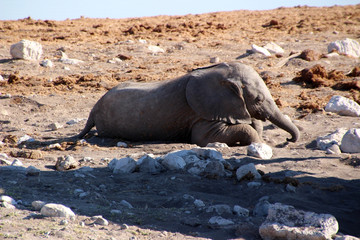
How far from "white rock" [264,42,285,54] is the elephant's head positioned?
663cm

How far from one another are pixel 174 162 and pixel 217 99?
2463 millimetres

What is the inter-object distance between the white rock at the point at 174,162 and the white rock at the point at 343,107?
14.7ft

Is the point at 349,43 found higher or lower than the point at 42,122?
higher

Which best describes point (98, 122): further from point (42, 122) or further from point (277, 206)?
point (277, 206)

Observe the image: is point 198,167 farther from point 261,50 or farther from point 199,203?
point 261,50

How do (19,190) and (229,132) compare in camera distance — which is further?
(229,132)

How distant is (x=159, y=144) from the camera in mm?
8195

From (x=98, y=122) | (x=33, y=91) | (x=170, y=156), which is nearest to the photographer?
(x=170, y=156)

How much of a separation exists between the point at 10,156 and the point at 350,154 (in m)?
4.63

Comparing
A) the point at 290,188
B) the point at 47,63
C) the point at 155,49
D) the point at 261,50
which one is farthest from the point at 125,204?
the point at 155,49

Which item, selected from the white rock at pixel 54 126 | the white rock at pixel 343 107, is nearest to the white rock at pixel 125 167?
the white rock at pixel 54 126

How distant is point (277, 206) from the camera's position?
430 cm

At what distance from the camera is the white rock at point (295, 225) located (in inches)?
159

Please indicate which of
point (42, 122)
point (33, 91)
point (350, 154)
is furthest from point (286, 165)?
point (33, 91)
